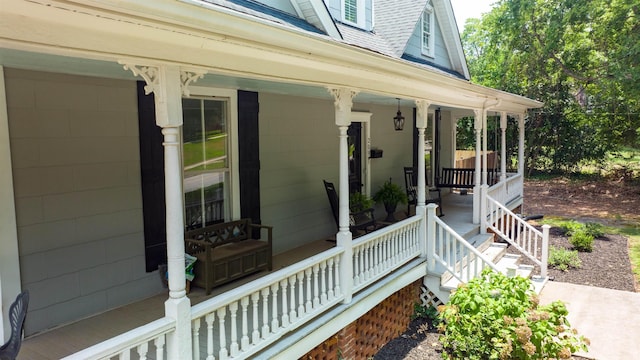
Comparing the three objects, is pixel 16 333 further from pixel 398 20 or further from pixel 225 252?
pixel 398 20

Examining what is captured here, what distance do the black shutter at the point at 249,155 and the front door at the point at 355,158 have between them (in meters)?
2.78

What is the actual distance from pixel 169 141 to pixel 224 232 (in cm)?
278

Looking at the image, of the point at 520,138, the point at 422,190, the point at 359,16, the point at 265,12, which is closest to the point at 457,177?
the point at 520,138

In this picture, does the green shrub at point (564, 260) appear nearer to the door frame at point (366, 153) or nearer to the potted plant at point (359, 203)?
the door frame at point (366, 153)

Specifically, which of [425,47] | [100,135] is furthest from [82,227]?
[425,47]

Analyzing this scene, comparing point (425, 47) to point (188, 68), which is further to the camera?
point (425, 47)

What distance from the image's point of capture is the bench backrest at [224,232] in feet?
16.9

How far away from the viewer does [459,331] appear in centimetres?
442

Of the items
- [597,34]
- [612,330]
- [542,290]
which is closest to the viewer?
[612,330]

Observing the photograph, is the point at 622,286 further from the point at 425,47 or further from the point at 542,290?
the point at 425,47

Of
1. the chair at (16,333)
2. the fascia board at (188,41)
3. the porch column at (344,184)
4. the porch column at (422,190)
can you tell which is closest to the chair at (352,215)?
the porch column at (422,190)

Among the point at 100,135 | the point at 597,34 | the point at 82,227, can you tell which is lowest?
the point at 82,227

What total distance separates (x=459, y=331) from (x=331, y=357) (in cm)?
134

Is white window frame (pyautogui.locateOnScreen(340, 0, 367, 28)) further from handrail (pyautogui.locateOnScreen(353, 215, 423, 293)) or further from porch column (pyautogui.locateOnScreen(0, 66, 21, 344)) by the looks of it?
porch column (pyautogui.locateOnScreen(0, 66, 21, 344))
